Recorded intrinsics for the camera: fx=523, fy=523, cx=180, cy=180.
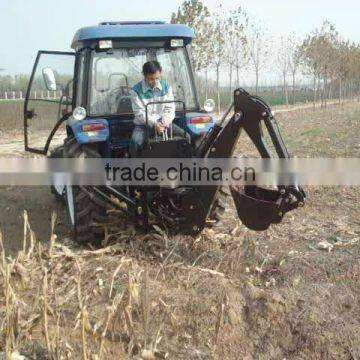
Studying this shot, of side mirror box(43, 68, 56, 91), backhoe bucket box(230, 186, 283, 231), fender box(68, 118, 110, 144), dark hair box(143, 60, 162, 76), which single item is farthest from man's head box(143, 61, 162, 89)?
backhoe bucket box(230, 186, 283, 231)

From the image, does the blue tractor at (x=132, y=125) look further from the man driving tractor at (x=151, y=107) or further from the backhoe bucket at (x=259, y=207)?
the man driving tractor at (x=151, y=107)

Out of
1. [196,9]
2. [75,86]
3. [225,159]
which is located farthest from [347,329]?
[196,9]

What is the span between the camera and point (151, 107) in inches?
192

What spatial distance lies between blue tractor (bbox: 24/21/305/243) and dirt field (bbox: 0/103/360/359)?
32cm

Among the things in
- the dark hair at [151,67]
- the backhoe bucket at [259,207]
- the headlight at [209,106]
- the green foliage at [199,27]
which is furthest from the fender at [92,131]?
the green foliage at [199,27]

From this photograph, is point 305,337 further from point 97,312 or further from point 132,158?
point 132,158

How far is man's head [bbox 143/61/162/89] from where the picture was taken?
15.7ft

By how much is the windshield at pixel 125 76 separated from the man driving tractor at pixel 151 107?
373 millimetres

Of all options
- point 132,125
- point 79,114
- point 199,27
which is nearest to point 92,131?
point 79,114

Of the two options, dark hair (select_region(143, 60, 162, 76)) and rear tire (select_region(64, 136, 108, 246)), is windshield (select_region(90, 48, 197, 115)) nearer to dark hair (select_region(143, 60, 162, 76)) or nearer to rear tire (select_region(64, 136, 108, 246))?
rear tire (select_region(64, 136, 108, 246))

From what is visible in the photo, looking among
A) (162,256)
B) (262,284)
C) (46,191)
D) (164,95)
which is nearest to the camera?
(262,284)

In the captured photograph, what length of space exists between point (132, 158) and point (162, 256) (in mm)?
954

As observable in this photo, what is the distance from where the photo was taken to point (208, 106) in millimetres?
5352

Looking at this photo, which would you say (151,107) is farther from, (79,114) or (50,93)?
(50,93)
